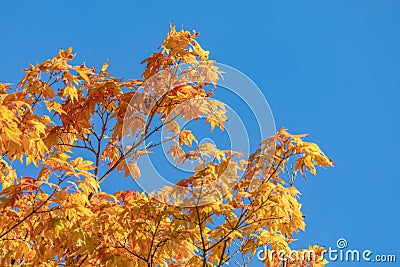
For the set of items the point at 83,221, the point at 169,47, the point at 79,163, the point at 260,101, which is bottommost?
the point at 83,221

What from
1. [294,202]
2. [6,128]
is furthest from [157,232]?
[6,128]

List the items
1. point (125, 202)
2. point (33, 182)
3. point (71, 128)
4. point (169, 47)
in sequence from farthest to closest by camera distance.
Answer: point (71, 128) < point (169, 47) < point (125, 202) < point (33, 182)

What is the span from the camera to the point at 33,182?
396cm

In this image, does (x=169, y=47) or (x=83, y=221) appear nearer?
(x=83, y=221)

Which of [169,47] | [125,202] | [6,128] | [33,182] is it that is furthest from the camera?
[169,47]

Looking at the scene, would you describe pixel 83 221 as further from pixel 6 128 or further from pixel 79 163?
pixel 6 128

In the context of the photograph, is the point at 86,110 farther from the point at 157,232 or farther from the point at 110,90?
the point at 157,232

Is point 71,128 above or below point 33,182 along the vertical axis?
above

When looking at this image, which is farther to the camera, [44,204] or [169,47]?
[169,47]

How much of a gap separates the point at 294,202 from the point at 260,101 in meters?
0.91

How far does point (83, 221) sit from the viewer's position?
4.07 meters

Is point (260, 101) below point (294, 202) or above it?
above

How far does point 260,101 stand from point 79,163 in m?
1.54

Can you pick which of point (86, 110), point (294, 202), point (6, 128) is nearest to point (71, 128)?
point (86, 110)
